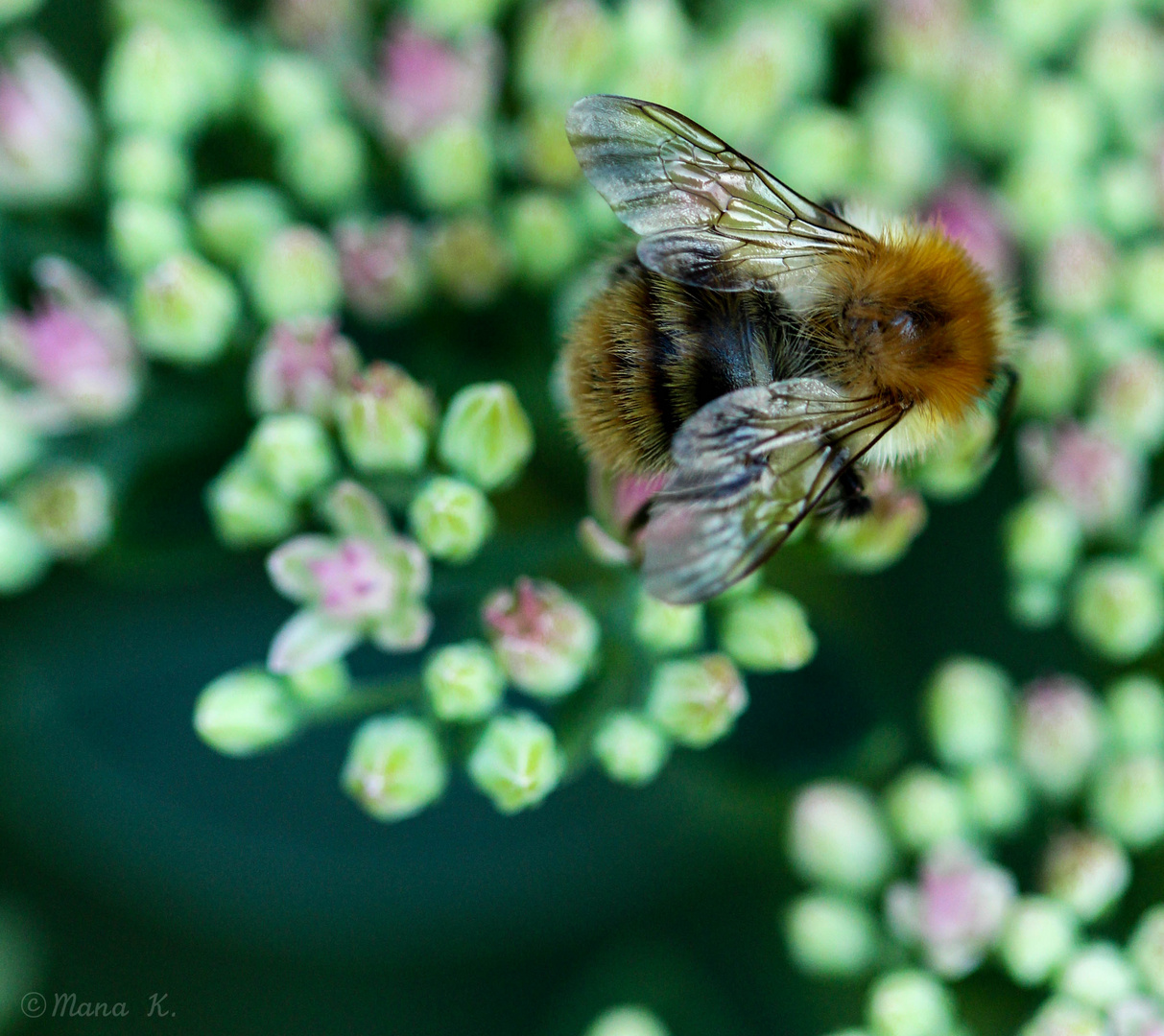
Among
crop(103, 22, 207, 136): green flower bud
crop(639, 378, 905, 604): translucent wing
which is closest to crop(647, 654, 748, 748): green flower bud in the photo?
crop(639, 378, 905, 604): translucent wing

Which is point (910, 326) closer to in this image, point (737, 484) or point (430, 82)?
point (737, 484)

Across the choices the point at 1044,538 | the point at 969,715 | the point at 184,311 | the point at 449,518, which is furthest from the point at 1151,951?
the point at 184,311

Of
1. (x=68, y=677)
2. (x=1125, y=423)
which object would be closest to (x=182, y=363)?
(x=68, y=677)

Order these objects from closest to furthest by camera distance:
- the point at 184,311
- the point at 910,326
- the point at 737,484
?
the point at 737,484
the point at 910,326
the point at 184,311

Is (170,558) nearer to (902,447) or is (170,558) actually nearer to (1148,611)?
(902,447)

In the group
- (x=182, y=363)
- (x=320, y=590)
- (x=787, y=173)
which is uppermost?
(x=787, y=173)

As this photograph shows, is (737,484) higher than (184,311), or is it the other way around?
(184,311)

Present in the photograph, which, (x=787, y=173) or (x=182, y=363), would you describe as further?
(x=787, y=173)

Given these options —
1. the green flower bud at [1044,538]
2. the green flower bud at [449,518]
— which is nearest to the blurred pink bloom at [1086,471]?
the green flower bud at [1044,538]
